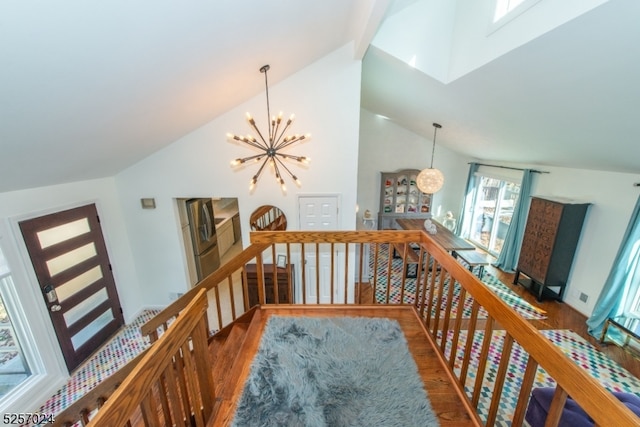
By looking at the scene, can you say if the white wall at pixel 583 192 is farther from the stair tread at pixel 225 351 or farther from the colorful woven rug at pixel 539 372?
the stair tread at pixel 225 351

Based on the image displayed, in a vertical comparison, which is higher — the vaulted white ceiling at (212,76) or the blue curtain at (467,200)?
the vaulted white ceiling at (212,76)

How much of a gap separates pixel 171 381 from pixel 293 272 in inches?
110

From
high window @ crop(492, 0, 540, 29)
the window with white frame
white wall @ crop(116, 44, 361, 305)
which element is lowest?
the window with white frame

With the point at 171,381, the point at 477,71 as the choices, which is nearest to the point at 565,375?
the point at 171,381

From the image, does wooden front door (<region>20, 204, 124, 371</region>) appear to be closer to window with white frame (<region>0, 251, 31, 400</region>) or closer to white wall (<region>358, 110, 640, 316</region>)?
window with white frame (<region>0, 251, 31, 400</region>)

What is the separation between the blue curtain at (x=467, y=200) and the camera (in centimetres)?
638

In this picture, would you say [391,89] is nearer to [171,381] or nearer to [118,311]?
[171,381]

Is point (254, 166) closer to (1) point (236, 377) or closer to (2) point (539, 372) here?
(1) point (236, 377)

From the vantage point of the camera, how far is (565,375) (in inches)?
37.3

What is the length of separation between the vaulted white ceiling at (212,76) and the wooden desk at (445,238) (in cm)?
190

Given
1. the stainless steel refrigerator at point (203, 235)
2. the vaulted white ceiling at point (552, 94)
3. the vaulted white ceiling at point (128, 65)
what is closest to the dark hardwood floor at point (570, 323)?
the vaulted white ceiling at point (552, 94)

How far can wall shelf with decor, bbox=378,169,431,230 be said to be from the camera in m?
6.48

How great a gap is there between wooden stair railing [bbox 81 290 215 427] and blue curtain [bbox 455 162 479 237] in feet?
22.3

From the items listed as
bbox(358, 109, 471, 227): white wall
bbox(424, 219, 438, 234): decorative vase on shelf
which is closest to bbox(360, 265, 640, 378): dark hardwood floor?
bbox(424, 219, 438, 234): decorative vase on shelf
